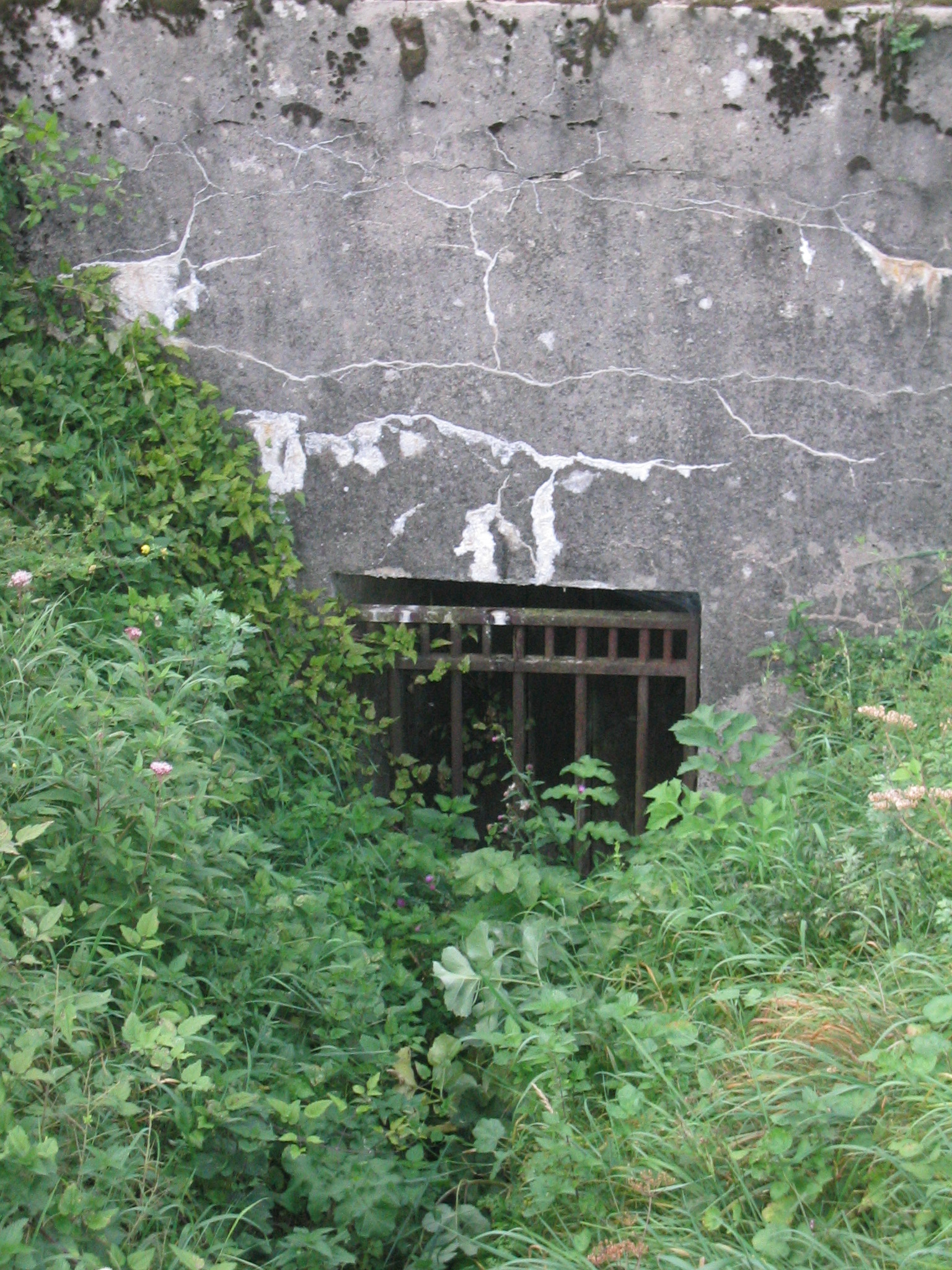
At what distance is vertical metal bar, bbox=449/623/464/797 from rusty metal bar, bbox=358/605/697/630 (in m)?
0.06

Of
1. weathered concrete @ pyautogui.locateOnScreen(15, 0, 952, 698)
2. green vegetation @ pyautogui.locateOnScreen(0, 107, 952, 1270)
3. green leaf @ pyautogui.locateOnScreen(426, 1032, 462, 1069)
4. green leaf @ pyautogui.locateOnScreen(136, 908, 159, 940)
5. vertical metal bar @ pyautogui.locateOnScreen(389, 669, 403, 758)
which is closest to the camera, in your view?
green vegetation @ pyautogui.locateOnScreen(0, 107, 952, 1270)

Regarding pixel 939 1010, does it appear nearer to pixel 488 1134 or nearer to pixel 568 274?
pixel 488 1134

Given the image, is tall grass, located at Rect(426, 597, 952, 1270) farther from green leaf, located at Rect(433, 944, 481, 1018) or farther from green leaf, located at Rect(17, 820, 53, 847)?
green leaf, located at Rect(17, 820, 53, 847)

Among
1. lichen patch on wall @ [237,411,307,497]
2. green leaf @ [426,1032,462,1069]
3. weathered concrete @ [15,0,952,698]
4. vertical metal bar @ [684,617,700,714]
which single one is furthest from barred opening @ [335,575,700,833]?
green leaf @ [426,1032,462,1069]

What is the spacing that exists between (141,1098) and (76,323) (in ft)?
7.33

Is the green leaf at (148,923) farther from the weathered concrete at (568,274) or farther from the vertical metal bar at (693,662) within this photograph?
the vertical metal bar at (693,662)

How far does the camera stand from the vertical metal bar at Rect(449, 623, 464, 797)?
11.2 feet

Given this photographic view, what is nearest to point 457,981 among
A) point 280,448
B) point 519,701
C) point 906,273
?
point 519,701

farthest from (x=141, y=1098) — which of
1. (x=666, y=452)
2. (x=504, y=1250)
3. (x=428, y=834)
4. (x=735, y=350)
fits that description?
(x=735, y=350)

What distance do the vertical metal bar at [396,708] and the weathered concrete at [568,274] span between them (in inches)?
15.5

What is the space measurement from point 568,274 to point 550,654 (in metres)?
1.10

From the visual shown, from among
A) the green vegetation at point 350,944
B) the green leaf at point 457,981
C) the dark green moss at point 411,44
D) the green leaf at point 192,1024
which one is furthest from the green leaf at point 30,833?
the dark green moss at point 411,44

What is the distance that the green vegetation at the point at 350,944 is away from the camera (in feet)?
5.82

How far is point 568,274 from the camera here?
3090mm
